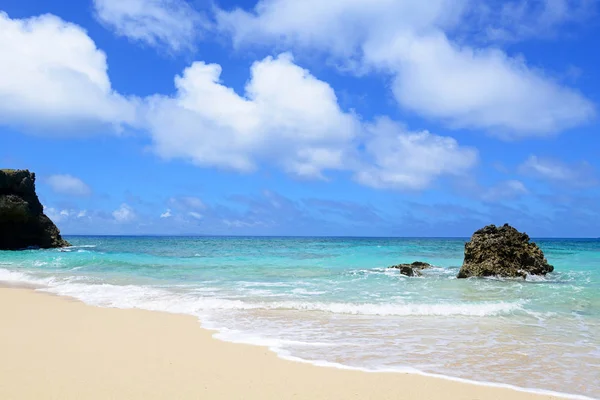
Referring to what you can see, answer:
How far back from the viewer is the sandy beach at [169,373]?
479 cm

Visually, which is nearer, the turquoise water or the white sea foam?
the turquoise water

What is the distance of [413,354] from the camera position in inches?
262

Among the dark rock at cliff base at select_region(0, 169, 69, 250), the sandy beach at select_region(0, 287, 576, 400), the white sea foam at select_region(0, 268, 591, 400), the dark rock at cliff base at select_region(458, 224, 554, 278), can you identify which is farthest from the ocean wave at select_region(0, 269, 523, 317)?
the dark rock at cliff base at select_region(0, 169, 69, 250)

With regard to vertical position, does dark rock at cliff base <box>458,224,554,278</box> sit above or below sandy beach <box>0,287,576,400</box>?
above

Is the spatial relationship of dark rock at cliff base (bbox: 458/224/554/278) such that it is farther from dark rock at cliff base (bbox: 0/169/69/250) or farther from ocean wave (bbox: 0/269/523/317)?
dark rock at cliff base (bbox: 0/169/69/250)

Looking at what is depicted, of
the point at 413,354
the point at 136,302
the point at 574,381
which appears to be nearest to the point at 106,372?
the point at 413,354

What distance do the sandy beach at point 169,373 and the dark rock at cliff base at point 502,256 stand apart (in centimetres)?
1436

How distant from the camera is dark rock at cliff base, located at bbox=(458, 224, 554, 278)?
18609 mm

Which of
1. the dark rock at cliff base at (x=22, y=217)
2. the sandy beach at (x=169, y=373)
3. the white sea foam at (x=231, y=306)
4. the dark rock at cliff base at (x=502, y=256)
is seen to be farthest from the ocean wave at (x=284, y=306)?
the dark rock at cliff base at (x=22, y=217)

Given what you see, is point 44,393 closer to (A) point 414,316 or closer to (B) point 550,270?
(A) point 414,316

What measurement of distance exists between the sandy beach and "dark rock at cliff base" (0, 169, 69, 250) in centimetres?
4049

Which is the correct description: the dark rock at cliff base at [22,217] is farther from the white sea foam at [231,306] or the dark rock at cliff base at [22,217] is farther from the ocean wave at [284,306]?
the ocean wave at [284,306]

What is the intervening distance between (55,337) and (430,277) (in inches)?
598

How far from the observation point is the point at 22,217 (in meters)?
43.4
